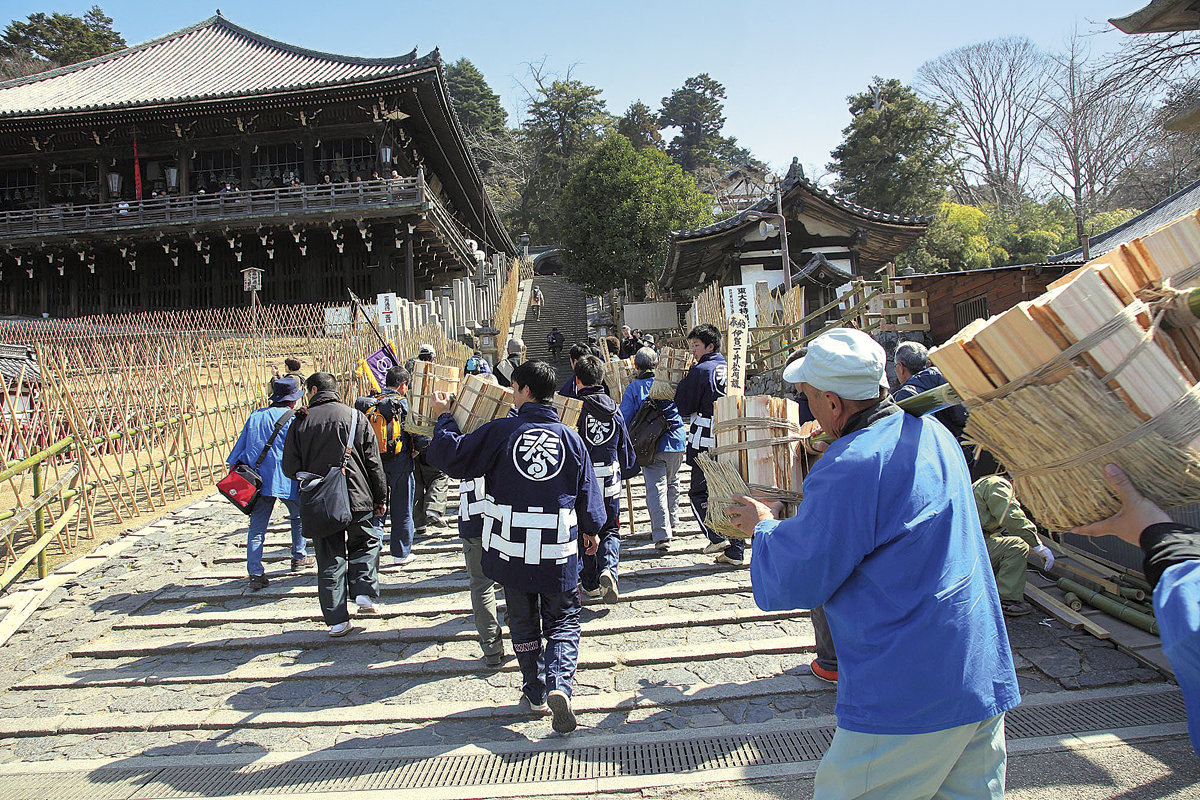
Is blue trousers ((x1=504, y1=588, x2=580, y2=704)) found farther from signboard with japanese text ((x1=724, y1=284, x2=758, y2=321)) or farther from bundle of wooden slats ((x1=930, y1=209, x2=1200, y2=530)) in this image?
signboard with japanese text ((x1=724, y1=284, x2=758, y2=321))

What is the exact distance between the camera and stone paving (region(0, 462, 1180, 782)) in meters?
3.93

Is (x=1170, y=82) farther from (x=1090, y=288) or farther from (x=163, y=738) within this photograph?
(x=163, y=738)

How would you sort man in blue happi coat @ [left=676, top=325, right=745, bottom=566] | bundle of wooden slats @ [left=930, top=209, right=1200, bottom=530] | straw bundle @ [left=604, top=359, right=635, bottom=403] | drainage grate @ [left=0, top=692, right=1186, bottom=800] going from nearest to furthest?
1. bundle of wooden slats @ [left=930, top=209, right=1200, bottom=530]
2. drainage grate @ [left=0, top=692, right=1186, bottom=800]
3. man in blue happi coat @ [left=676, top=325, right=745, bottom=566]
4. straw bundle @ [left=604, top=359, right=635, bottom=403]

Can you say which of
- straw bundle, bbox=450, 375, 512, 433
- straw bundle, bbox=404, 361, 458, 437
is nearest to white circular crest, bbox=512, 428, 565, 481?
straw bundle, bbox=450, 375, 512, 433

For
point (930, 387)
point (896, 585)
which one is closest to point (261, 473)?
point (930, 387)

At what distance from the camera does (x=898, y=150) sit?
2588 cm

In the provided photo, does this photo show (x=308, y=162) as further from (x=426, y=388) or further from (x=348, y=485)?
(x=426, y=388)

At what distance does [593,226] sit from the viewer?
25.2 m

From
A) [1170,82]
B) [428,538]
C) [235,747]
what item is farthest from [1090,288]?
[1170,82]

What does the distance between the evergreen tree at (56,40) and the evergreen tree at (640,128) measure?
2596 centimetres

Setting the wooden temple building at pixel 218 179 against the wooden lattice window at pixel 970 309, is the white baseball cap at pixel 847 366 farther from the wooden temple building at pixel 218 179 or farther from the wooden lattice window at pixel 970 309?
the wooden temple building at pixel 218 179

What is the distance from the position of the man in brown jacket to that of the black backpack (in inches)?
84.3

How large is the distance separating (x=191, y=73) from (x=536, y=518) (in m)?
27.7

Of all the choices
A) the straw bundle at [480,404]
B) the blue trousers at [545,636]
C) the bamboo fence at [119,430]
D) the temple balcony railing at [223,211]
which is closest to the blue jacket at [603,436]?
the straw bundle at [480,404]
